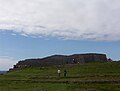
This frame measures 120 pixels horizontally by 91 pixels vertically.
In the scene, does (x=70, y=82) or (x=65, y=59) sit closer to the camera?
(x=70, y=82)

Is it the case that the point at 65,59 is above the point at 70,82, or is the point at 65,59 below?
above

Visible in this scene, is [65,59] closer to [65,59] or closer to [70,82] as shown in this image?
[65,59]

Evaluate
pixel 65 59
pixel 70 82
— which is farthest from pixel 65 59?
pixel 70 82

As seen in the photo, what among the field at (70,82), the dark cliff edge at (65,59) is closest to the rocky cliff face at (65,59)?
the dark cliff edge at (65,59)

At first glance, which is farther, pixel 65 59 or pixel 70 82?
pixel 65 59

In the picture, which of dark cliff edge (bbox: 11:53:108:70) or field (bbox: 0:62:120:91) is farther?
dark cliff edge (bbox: 11:53:108:70)

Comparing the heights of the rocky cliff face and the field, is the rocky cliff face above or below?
above

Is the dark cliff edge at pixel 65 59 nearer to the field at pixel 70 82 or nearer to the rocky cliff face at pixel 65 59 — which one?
the rocky cliff face at pixel 65 59

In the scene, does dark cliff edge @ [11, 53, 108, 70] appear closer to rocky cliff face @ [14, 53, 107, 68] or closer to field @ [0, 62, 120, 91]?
rocky cliff face @ [14, 53, 107, 68]

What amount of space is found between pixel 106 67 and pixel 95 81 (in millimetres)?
28905

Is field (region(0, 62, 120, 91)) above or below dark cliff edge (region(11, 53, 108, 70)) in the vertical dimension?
below

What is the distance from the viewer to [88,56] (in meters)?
120

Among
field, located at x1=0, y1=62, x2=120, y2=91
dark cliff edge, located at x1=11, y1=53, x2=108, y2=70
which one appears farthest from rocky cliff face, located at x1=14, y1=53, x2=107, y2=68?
field, located at x1=0, y1=62, x2=120, y2=91

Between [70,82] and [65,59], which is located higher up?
[65,59]
